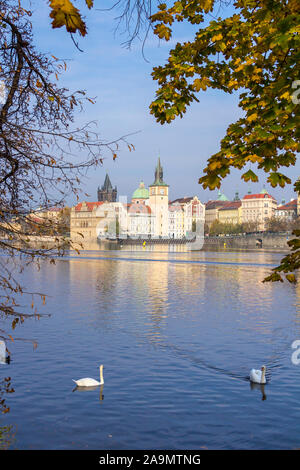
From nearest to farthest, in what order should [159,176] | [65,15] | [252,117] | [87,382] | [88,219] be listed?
[65,15] → [252,117] → [87,382] → [88,219] → [159,176]

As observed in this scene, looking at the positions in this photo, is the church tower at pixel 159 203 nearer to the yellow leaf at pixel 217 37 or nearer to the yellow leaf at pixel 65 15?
the yellow leaf at pixel 217 37

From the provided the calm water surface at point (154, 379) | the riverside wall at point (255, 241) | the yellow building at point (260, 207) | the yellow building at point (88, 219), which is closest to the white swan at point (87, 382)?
the calm water surface at point (154, 379)

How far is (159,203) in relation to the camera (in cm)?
19075

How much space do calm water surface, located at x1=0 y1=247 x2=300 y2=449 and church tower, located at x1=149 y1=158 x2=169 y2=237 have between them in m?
163

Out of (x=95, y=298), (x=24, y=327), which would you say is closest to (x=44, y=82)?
(x=24, y=327)

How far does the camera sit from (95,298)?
25984 millimetres

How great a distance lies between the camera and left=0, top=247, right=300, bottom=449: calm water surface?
8828 mm

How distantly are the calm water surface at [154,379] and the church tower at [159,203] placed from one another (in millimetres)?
163145

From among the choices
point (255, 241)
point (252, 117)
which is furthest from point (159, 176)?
point (252, 117)

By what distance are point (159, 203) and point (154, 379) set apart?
179 metres

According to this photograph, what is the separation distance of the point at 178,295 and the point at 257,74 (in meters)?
22.3

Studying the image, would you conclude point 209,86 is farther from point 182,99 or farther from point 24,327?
point 24,327

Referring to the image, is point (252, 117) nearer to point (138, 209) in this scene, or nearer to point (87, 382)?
point (87, 382)

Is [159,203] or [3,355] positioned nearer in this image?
[3,355]
